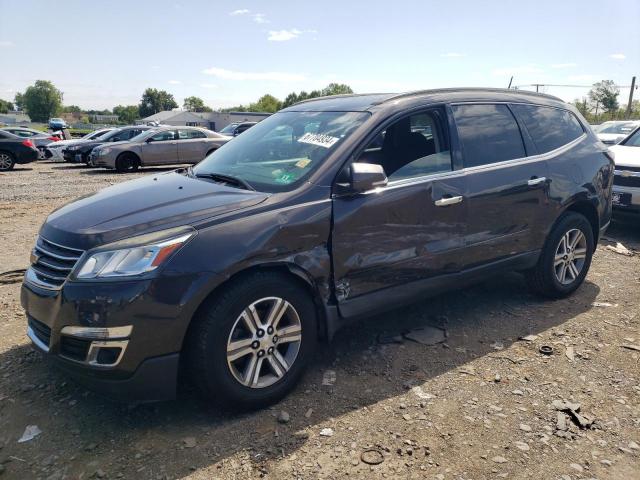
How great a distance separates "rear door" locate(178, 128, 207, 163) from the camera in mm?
17234

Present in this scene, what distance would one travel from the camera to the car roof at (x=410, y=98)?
375 cm

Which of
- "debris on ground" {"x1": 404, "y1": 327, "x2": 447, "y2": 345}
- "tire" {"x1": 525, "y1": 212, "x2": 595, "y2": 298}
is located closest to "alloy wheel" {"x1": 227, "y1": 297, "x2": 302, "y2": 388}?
"debris on ground" {"x1": 404, "y1": 327, "x2": 447, "y2": 345}

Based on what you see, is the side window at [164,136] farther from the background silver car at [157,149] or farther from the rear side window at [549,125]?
the rear side window at [549,125]

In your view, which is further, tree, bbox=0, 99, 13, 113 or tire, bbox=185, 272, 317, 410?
tree, bbox=0, 99, 13, 113

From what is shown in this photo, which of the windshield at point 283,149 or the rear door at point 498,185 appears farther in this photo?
the rear door at point 498,185

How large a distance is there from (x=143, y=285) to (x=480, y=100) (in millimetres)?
2998

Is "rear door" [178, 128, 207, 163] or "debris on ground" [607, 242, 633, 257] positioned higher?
"rear door" [178, 128, 207, 163]

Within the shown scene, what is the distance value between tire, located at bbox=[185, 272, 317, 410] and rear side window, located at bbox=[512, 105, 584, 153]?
2649 mm

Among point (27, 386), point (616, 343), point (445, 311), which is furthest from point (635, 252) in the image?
point (27, 386)

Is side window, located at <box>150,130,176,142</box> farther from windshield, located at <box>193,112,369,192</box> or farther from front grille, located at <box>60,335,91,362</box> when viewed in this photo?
front grille, located at <box>60,335,91,362</box>

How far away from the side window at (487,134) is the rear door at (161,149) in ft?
47.0

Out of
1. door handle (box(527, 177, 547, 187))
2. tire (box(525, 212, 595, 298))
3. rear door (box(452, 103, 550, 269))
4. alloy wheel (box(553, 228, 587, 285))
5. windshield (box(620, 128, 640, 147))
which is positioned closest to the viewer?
rear door (box(452, 103, 550, 269))

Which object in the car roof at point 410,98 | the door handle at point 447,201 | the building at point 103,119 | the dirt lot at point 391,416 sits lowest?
the dirt lot at point 391,416

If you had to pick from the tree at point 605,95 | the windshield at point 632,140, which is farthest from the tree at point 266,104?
the windshield at point 632,140
